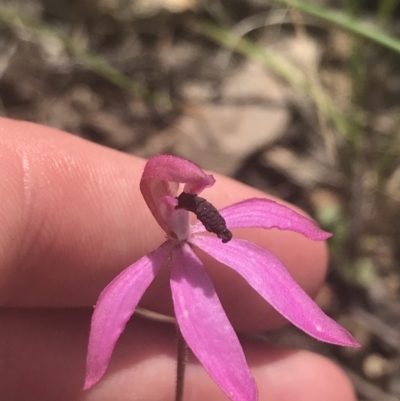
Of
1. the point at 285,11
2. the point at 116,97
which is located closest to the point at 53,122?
the point at 116,97

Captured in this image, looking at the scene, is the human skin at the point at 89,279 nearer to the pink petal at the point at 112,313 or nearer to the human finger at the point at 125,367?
the human finger at the point at 125,367

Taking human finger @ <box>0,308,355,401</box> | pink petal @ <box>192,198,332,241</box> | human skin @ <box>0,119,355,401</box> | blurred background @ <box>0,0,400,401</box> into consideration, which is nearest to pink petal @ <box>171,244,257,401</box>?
pink petal @ <box>192,198,332,241</box>

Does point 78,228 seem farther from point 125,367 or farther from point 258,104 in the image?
point 258,104

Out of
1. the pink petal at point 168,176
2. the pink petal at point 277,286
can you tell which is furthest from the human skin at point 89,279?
the pink petal at point 277,286

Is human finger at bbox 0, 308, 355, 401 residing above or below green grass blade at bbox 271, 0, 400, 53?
below

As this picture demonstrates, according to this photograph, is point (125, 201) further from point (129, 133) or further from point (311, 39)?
point (311, 39)

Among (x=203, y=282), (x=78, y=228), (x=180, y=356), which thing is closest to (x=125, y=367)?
(x=78, y=228)

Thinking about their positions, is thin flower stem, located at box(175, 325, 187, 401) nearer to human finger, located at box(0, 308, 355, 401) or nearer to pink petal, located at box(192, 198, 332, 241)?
pink petal, located at box(192, 198, 332, 241)
